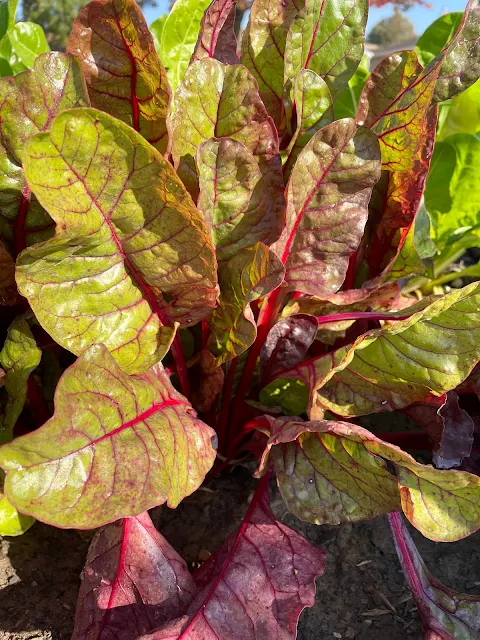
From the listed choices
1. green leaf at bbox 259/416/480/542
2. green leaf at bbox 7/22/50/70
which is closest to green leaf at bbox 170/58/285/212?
green leaf at bbox 259/416/480/542

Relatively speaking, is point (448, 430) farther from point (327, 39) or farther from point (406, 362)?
point (327, 39)

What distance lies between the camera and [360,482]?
3.09 feet

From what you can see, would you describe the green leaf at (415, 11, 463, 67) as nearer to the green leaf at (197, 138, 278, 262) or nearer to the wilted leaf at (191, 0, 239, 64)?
the wilted leaf at (191, 0, 239, 64)

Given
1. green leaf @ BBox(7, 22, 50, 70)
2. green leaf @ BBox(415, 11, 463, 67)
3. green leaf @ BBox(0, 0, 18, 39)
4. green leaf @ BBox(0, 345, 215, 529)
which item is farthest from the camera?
green leaf @ BBox(415, 11, 463, 67)

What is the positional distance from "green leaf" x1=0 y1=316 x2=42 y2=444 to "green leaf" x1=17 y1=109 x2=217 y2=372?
0.09 metres

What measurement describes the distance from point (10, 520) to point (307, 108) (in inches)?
32.7

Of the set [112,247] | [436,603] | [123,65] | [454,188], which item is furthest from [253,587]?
[454,188]

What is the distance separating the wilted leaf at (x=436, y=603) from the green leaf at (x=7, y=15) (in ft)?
3.92

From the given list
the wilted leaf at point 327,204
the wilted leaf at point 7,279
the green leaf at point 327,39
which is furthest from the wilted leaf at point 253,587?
the green leaf at point 327,39

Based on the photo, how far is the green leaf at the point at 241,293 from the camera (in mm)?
868

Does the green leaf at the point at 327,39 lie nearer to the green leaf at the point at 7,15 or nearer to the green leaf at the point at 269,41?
the green leaf at the point at 269,41

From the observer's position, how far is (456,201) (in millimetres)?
1725

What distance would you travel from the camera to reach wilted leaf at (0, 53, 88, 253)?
2.86 feet

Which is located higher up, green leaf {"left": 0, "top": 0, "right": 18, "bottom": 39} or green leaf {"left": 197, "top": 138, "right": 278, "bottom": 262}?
green leaf {"left": 0, "top": 0, "right": 18, "bottom": 39}
